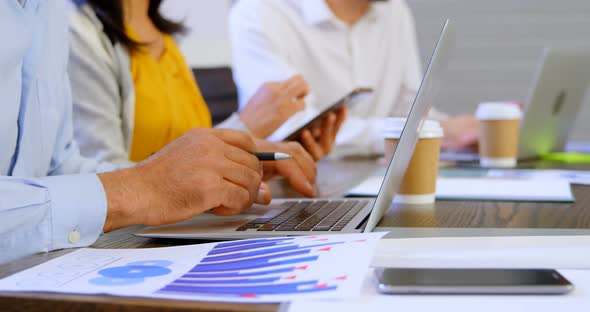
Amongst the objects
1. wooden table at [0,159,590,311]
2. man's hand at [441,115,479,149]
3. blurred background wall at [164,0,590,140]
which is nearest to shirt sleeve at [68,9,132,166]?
wooden table at [0,159,590,311]

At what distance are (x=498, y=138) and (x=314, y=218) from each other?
840mm

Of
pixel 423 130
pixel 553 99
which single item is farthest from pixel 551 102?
pixel 423 130

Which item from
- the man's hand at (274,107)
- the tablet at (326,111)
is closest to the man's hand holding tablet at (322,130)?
the tablet at (326,111)

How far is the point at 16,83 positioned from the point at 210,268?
49cm

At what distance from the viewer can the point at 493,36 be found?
143 inches

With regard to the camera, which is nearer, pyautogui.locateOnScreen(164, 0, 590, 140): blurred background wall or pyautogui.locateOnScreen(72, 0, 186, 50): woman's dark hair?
pyautogui.locateOnScreen(72, 0, 186, 50): woman's dark hair

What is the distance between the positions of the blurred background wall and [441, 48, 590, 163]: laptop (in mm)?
1759

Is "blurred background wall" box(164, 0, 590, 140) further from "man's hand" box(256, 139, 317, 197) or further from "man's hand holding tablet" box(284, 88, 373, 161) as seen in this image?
"man's hand" box(256, 139, 317, 197)

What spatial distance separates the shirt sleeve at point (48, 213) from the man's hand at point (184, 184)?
2 cm

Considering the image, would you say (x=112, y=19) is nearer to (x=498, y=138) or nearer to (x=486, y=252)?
(x=498, y=138)

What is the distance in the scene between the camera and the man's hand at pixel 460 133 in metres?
1.89

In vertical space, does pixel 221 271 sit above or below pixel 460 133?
above

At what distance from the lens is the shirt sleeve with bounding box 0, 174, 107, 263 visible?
708 millimetres

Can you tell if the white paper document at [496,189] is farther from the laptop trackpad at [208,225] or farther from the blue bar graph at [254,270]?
the blue bar graph at [254,270]
